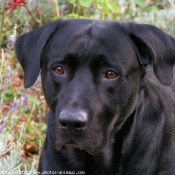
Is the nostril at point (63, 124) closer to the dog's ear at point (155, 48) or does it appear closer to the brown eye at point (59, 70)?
the brown eye at point (59, 70)

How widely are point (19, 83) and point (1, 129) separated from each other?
2601mm

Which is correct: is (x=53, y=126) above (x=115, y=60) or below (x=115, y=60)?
below

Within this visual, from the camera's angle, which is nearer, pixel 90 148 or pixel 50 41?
pixel 90 148

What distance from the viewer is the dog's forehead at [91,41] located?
3.70 m

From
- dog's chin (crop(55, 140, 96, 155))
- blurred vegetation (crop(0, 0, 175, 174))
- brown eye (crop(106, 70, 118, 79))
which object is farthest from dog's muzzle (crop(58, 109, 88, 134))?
blurred vegetation (crop(0, 0, 175, 174))

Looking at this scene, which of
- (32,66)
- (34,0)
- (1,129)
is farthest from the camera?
(34,0)

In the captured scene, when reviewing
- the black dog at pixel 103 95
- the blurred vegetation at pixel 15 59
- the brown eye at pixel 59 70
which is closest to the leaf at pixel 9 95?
the blurred vegetation at pixel 15 59

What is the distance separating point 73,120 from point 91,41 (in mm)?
605

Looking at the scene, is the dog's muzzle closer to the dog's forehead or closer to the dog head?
the dog head

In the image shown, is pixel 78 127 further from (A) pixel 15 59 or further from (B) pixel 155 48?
(A) pixel 15 59

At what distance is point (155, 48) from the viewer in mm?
3744

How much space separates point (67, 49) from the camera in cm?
373

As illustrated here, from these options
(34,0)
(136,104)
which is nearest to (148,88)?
(136,104)

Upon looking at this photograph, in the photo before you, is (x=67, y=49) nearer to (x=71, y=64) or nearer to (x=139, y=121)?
(x=71, y=64)
